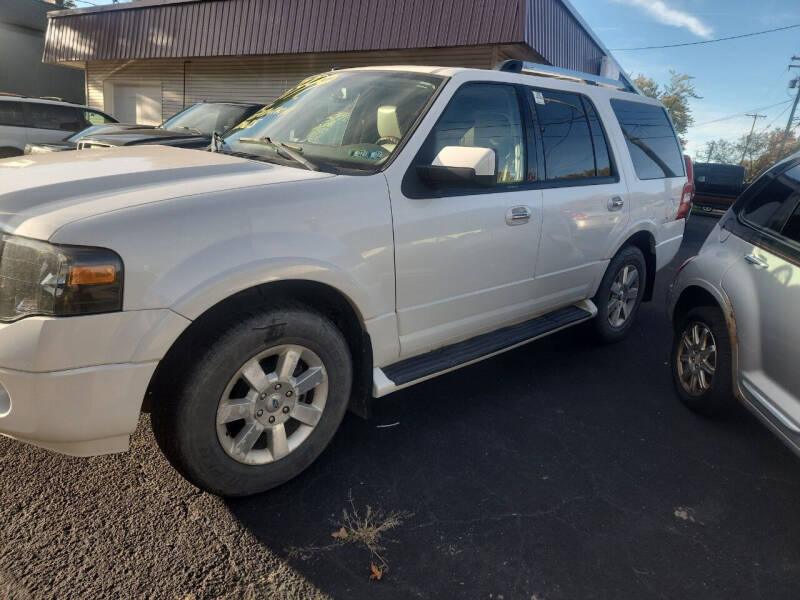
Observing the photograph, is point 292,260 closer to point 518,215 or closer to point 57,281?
point 57,281

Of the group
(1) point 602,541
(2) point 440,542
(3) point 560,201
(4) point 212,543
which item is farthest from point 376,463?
(3) point 560,201

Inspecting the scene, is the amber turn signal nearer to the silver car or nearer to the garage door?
the silver car

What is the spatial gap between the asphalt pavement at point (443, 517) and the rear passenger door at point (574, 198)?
103cm

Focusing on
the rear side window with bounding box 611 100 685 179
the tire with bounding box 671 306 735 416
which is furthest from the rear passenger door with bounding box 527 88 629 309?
the tire with bounding box 671 306 735 416

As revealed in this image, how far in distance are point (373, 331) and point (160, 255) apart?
1089 millimetres

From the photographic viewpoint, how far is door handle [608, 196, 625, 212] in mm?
4195

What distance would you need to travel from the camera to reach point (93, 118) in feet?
39.2

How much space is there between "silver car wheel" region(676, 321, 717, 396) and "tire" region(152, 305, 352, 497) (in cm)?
237

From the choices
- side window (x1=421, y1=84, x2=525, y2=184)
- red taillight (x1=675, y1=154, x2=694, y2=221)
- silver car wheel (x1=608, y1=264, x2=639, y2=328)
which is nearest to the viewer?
side window (x1=421, y1=84, x2=525, y2=184)

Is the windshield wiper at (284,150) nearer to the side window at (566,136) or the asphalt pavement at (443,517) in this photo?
the asphalt pavement at (443,517)

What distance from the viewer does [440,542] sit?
2.39m

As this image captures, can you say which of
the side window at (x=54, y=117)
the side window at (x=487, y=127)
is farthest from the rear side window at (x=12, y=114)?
the side window at (x=487, y=127)

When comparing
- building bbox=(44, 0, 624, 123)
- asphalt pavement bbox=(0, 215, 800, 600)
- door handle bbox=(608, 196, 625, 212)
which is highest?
building bbox=(44, 0, 624, 123)

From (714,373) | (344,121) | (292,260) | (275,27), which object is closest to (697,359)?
(714,373)
